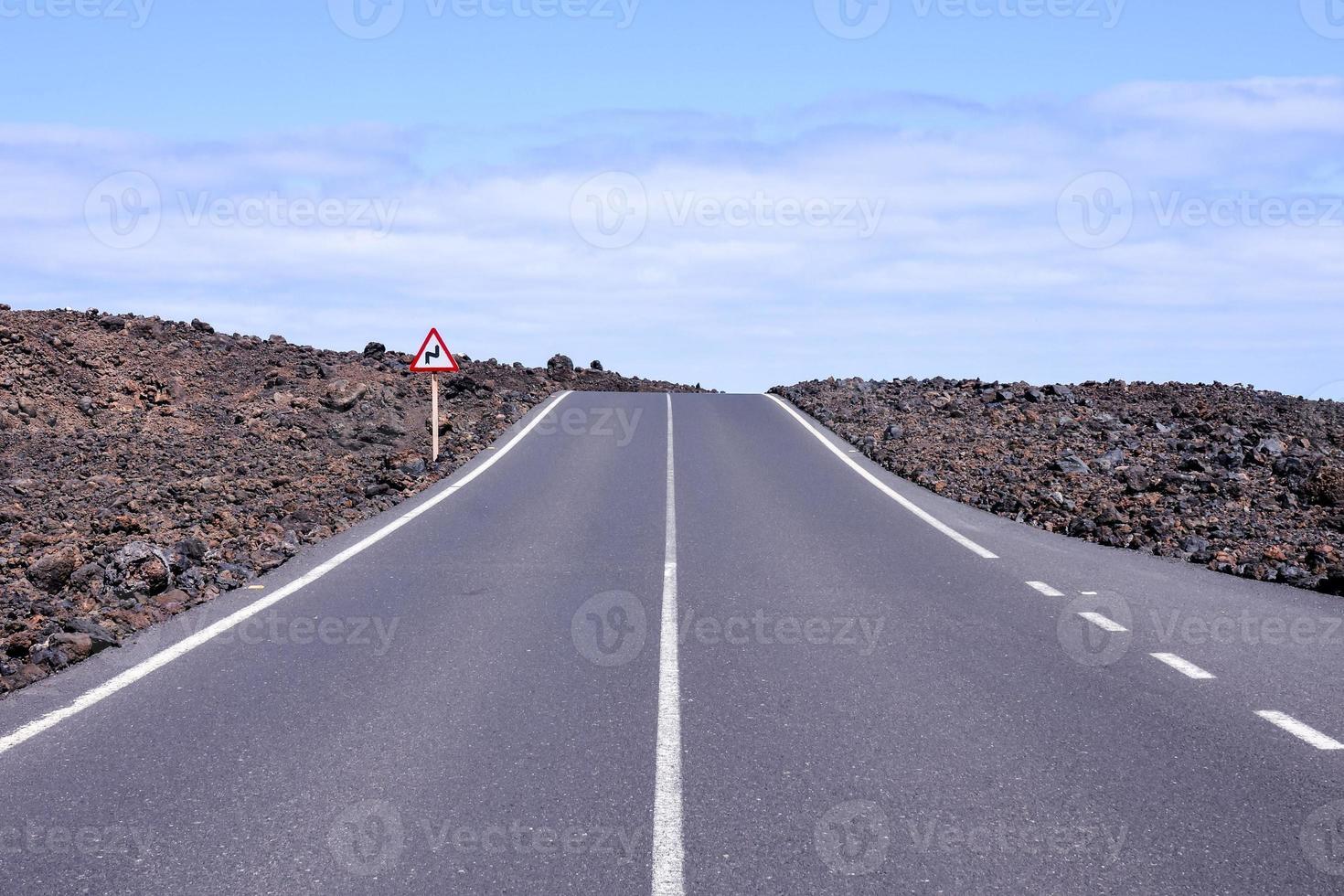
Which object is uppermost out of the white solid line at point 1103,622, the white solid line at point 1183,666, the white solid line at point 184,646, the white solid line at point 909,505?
the white solid line at point 909,505

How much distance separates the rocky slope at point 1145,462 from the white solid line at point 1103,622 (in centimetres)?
319

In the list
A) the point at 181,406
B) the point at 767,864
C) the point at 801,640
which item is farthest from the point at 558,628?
the point at 181,406

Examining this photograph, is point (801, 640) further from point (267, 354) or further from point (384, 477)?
point (267, 354)

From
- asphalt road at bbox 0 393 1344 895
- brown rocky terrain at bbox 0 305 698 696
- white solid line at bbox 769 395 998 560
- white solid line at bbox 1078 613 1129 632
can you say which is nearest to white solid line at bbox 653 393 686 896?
asphalt road at bbox 0 393 1344 895

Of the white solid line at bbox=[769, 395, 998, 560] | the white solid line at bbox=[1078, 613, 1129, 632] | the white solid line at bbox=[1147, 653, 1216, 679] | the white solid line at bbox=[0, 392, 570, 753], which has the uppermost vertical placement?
the white solid line at bbox=[769, 395, 998, 560]

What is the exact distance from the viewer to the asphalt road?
4.74m

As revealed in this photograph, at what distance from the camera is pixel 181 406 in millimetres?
28750

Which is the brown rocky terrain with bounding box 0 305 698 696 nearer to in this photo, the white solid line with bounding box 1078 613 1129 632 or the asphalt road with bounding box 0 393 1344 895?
the asphalt road with bounding box 0 393 1344 895

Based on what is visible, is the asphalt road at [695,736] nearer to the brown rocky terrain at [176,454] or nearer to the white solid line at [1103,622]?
the white solid line at [1103,622]

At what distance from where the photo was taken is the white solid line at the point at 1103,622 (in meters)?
9.30

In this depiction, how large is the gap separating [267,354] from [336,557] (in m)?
24.2

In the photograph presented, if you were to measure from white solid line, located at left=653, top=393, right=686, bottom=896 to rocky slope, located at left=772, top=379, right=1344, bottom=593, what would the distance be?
275 inches

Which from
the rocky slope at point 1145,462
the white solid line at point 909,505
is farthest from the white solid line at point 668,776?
the rocky slope at point 1145,462

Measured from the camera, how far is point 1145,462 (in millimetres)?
20438
